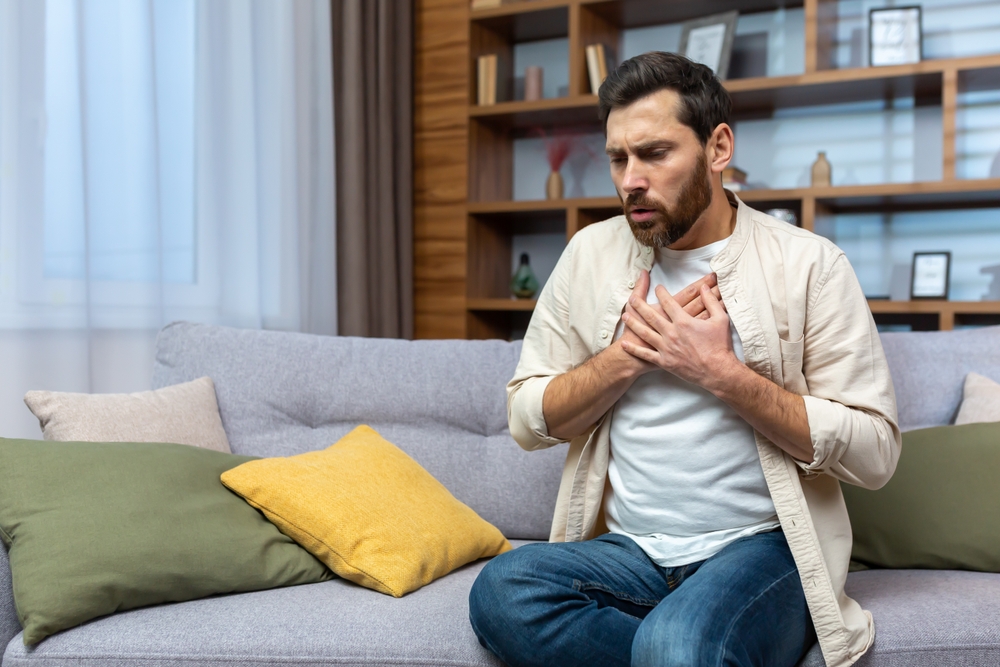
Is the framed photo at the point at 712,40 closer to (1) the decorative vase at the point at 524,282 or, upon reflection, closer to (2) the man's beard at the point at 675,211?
(1) the decorative vase at the point at 524,282

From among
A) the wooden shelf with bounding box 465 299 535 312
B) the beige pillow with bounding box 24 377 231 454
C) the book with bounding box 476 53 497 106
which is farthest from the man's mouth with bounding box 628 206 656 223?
the book with bounding box 476 53 497 106

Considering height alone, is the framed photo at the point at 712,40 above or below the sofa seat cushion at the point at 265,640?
above

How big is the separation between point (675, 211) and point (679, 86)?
0.64ft

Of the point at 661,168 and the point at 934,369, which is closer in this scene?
the point at 661,168

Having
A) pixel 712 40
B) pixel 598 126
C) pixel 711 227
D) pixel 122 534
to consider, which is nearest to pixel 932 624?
pixel 711 227

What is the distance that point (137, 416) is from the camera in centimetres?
164

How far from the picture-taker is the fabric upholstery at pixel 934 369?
1819 millimetres

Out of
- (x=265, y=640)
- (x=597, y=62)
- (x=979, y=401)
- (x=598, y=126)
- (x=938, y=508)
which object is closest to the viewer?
(x=265, y=640)

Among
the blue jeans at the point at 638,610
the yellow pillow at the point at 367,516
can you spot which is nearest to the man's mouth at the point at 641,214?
the blue jeans at the point at 638,610

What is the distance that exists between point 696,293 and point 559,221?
6.86ft

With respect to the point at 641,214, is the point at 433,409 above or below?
below

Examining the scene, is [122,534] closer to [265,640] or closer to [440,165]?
[265,640]

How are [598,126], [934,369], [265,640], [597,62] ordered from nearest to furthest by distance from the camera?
[265,640]
[934,369]
[597,62]
[598,126]

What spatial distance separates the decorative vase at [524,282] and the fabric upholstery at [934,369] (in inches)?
64.5
